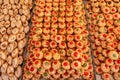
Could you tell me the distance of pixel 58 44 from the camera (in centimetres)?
120

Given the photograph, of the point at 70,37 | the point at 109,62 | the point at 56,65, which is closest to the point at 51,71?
the point at 56,65

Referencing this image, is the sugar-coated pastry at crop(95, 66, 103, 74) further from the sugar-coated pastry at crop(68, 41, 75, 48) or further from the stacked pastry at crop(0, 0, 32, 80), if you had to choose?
the stacked pastry at crop(0, 0, 32, 80)

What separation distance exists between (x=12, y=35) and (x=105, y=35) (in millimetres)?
648

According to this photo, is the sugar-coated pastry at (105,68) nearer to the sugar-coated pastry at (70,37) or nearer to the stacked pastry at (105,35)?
the stacked pastry at (105,35)

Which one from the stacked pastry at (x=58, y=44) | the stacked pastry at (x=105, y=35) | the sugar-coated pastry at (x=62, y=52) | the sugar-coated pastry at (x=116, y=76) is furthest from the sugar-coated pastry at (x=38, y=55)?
the sugar-coated pastry at (x=116, y=76)

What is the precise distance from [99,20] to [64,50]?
367 mm

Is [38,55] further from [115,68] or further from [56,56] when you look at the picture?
[115,68]

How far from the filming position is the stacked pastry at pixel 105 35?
3.69 ft

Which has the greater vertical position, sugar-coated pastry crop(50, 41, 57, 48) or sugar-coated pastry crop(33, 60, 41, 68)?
sugar-coated pastry crop(50, 41, 57, 48)

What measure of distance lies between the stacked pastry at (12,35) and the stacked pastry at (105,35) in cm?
51

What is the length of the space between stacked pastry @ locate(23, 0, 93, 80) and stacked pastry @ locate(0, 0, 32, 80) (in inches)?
2.7

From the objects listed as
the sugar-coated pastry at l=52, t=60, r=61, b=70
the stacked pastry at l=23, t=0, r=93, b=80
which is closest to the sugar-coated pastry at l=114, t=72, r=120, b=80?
the stacked pastry at l=23, t=0, r=93, b=80

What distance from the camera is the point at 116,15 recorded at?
51.8 inches

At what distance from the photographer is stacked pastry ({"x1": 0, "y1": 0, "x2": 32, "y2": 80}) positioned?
114 cm
